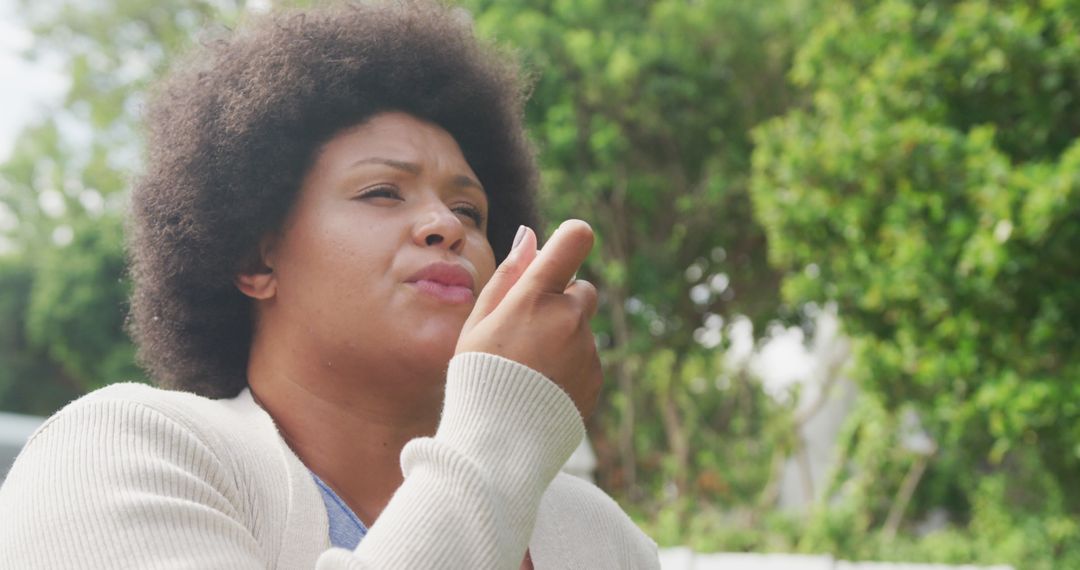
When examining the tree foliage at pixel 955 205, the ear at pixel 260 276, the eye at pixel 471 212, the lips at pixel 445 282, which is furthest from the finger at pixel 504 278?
the tree foliage at pixel 955 205

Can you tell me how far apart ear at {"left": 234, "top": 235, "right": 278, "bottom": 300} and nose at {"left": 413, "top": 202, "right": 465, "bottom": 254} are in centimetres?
33

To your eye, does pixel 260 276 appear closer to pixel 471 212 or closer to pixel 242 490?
pixel 471 212

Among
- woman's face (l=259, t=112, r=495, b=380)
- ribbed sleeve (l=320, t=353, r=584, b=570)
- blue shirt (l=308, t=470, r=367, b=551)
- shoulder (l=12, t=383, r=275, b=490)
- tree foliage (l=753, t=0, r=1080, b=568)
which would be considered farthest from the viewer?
tree foliage (l=753, t=0, r=1080, b=568)

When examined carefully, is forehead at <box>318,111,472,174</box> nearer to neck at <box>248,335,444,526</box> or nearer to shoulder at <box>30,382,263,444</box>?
neck at <box>248,335,444,526</box>

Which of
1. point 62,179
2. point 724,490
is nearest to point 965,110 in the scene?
point 724,490

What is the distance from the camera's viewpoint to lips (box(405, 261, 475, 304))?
1.74 meters

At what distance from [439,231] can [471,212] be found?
0.24 meters

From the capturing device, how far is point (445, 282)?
1.77 metres

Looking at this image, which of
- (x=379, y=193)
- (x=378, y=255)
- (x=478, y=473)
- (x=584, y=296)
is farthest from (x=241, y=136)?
(x=478, y=473)

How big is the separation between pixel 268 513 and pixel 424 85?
38.8 inches

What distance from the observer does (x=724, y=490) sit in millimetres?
15836

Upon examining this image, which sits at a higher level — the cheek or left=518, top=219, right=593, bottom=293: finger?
left=518, top=219, right=593, bottom=293: finger

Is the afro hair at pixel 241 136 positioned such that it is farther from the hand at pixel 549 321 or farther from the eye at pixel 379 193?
the hand at pixel 549 321

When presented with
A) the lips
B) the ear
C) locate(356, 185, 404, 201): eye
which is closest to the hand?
the lips
